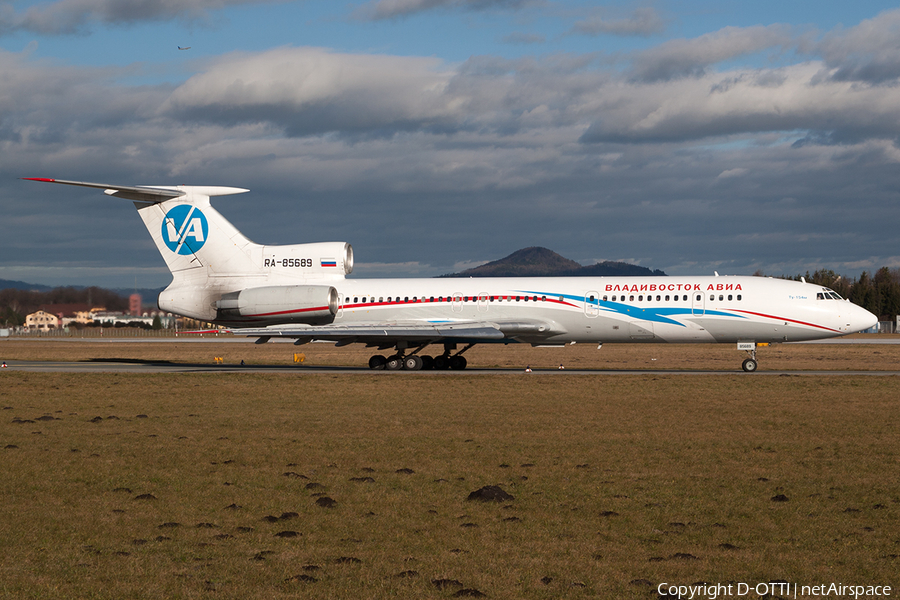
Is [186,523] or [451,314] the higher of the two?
[451,314]

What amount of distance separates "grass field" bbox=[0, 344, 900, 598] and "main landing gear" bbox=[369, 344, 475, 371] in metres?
15.5

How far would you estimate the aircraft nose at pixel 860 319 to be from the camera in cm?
3312

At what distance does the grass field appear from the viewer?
755cm

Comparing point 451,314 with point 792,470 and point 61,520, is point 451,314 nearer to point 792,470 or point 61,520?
point 792,470

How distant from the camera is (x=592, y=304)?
35344 millimetres

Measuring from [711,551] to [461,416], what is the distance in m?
11.4

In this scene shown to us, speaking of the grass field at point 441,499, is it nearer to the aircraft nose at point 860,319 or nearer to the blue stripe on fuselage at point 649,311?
the aircraft nose at point 860,319

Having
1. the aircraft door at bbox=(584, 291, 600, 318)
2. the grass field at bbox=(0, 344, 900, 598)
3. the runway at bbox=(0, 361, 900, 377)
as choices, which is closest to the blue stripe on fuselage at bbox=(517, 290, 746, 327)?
the aircraft door at bbox=(584, 291, 600, 318)

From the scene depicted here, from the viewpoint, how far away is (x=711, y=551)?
26.9ft

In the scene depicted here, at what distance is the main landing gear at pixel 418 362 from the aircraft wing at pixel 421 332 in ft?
2.97

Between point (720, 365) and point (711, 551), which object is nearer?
point (711, 551)

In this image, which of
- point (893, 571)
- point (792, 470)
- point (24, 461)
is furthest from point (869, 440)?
point (24, 461)

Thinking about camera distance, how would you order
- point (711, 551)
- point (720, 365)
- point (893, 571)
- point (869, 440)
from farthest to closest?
point (720, 365), point (869, 440), point (711, 551), point (893, 571)

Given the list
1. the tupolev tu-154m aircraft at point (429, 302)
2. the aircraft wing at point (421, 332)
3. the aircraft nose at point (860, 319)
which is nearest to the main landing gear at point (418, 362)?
the tupolev tu-154m aircraft at point (429, 302)
